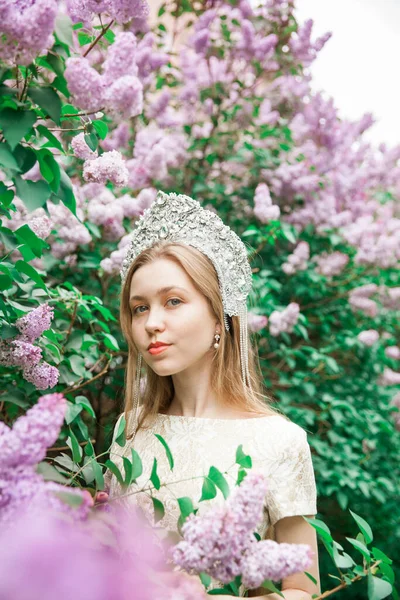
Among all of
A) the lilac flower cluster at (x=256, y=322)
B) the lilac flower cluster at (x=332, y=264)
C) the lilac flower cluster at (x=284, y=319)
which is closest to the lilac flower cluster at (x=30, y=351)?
the lilac flower cluster at (x=256, y=322)

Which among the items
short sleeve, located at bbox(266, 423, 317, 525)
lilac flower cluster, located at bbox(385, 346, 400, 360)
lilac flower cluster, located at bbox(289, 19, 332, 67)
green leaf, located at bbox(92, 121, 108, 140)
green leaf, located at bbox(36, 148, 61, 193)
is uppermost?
lilac flower cluster, located at bbox(289, 19, 332, 67)

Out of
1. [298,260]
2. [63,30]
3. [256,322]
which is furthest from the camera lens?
[298,260]

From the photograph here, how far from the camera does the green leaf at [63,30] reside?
2.63 ft

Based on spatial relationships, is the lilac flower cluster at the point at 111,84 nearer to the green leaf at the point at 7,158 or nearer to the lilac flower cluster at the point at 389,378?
Result: the green leaf at the point at 7,158

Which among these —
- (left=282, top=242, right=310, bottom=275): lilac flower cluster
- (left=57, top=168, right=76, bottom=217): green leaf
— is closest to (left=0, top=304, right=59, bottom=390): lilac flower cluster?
(left=57, top=168, right=76, bottom=217): green leaf

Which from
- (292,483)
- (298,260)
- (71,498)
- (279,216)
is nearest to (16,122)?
(71,498)

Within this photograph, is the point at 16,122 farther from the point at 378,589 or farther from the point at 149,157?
the point at 149,157

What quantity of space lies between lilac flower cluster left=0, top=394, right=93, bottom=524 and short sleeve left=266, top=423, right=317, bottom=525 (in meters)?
0.81

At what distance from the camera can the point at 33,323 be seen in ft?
4.27

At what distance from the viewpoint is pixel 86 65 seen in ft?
2.85

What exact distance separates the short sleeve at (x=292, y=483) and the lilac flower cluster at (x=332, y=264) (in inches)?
67.7

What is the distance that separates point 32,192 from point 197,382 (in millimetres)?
776

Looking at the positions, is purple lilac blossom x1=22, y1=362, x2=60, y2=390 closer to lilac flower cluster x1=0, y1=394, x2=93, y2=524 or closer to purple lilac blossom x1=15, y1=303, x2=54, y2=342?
purple lilac blossom x1=15, y1=303, x2=54, y2=342

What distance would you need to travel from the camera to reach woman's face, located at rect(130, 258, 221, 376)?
1331 mm
